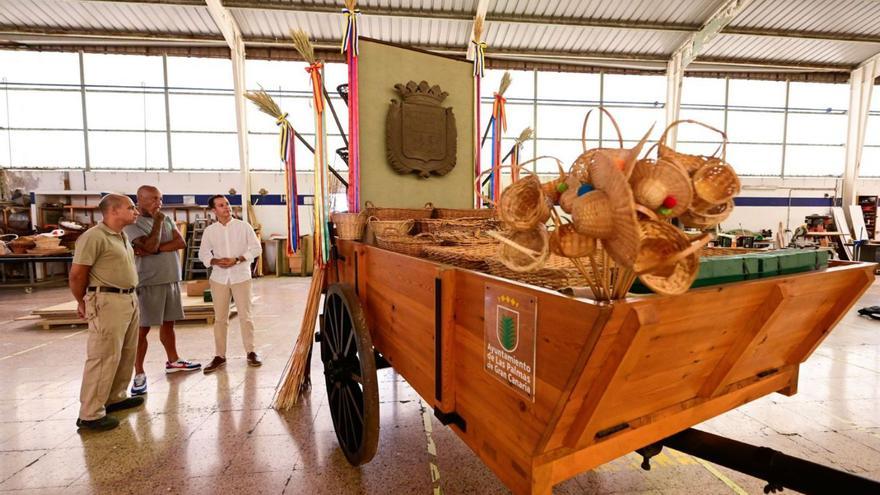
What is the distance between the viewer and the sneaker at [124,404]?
2918 mm

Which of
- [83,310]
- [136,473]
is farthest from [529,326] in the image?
[83,310]

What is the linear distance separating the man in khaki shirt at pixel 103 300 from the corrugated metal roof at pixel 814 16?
12.3 meters

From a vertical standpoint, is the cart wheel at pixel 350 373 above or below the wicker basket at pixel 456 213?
below

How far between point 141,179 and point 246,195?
2979 mm

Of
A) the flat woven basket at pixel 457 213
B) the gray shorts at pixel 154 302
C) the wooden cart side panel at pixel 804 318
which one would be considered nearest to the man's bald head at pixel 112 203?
the gray shorts at pixel 154 302

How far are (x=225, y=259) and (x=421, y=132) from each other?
218 cm

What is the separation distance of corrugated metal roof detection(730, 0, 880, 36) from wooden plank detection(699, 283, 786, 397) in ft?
37.2

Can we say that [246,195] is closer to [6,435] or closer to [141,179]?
[141,179]

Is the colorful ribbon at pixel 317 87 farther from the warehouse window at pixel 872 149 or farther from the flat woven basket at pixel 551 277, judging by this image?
the warehouse window at pixel 872 149

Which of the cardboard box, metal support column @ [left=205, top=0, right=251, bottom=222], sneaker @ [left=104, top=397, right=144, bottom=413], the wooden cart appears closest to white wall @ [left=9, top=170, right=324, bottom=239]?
metal support column @ [left=205, top=0, right=251, bottom=222]

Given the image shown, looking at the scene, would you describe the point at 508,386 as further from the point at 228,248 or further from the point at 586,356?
the point at 228,248

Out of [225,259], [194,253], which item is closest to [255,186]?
[194,253]

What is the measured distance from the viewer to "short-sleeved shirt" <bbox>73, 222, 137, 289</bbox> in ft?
8.44

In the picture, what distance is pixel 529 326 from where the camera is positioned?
965 mm
